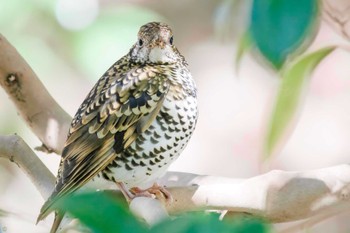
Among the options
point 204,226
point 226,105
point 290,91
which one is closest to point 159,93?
point 290,91

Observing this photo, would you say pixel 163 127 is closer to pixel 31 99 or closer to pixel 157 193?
Answer: pixel 157 193

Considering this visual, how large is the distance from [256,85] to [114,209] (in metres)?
2.61

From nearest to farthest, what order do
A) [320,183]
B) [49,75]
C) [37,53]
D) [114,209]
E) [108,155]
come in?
1. [114,209]
2. [320,183]
3. [108,155]
4. [37,53]
5. [49,75]

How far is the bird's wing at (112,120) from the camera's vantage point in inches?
48.6

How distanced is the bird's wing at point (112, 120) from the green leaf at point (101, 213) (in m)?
0.79

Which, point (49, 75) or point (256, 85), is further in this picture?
point (256, 85)

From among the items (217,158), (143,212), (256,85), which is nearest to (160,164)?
(143,212)

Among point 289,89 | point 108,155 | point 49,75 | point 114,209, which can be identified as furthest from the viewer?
point 49,75

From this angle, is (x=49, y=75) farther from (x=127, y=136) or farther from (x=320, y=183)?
(x=320, y=183)

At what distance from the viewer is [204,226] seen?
1.34 ft

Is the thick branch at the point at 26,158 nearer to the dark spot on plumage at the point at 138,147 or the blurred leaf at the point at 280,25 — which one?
the dark spot on plumage at the point at 138,147

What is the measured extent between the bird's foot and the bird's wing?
73 mm

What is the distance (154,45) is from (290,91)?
62 cm

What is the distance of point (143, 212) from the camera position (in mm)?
772
